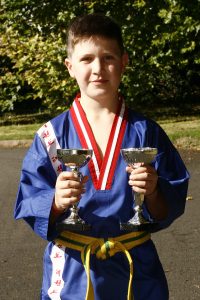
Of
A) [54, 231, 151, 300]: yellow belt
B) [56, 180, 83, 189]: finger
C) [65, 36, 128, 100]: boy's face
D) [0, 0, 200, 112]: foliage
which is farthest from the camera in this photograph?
[0, 0, 200, 112]: foliage

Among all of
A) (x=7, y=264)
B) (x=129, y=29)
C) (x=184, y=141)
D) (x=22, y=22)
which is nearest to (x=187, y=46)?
(x=129, y=29)

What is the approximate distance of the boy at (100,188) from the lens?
213 cm

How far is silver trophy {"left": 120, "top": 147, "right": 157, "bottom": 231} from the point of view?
200cm

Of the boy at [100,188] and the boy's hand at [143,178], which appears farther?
the boy at [100,188]

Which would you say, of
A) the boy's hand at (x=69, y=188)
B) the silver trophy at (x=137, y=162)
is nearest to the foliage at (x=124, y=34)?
the silver trophy at (x=137, y=162)

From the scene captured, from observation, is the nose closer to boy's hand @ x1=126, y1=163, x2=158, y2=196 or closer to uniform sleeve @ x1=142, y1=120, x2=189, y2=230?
uniform sleeve @ x1=142, y1=120, x2=189, y2=230

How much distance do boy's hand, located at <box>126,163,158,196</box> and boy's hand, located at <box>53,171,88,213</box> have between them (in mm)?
184

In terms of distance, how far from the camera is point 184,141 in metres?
9.51

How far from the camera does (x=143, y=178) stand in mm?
1972

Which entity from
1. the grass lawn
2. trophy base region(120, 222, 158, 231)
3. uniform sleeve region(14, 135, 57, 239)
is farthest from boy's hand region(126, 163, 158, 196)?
the grass lawn

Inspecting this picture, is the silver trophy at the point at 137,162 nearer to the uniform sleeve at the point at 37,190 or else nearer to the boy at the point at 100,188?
the boy at the point at 100,188

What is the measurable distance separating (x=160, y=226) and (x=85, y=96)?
60 centimetres

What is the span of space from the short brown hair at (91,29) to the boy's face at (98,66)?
0.02m

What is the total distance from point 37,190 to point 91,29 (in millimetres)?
675
